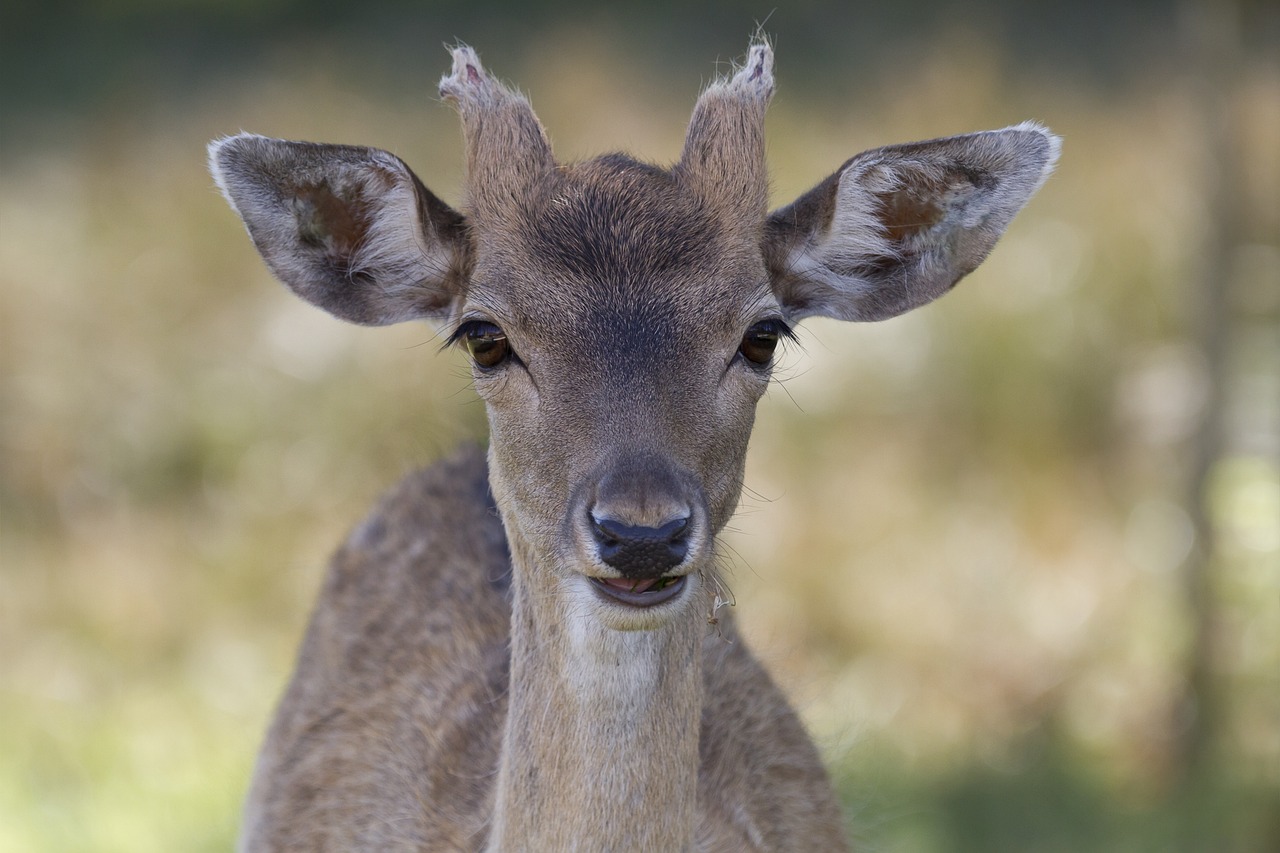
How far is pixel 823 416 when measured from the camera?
363 inches

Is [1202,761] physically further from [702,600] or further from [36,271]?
[36,271]

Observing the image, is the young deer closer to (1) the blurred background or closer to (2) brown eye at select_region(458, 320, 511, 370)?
(2) brown eye at select_region(458, 320, 511, 370)

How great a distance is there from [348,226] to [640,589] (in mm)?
1228

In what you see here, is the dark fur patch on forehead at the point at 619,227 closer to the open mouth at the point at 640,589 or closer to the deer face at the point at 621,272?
the deer face at the point at 621,272

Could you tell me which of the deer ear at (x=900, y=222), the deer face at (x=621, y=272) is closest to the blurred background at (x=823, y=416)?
the deer ear at (x=900, y=222)

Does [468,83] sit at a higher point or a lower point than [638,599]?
higher

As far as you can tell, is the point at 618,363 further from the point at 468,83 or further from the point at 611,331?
the point at 468,83

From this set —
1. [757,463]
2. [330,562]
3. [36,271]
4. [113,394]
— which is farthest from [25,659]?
[757,463]

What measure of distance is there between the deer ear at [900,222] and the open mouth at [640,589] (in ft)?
3.07

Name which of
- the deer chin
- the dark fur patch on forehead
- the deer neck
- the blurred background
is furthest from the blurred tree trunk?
the deer chin

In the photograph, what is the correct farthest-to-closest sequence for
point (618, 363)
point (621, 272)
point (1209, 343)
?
point (1209, 343), point (621, 272), point (618, 363)

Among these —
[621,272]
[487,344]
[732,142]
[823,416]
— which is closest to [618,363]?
[621,272]

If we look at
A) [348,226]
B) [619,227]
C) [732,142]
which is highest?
[732,142]

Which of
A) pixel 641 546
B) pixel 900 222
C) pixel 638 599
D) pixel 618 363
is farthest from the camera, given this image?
pixel 900 222
